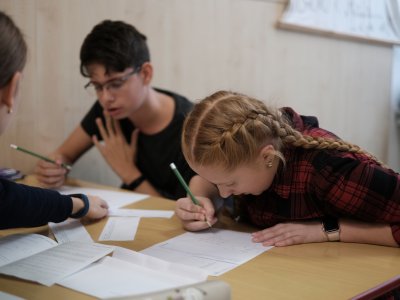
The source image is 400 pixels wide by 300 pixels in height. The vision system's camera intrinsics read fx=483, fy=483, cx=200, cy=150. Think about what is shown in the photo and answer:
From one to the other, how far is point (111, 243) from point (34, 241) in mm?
183

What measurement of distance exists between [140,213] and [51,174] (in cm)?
50

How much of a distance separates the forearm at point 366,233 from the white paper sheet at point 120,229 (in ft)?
1.73

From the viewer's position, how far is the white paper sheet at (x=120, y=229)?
1.23m

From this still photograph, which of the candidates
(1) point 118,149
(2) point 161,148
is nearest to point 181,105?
(2) point 161,148

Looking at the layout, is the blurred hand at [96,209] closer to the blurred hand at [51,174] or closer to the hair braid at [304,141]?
the blurred hand at [51,174]

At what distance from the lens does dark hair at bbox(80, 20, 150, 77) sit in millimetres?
Answer: 1636

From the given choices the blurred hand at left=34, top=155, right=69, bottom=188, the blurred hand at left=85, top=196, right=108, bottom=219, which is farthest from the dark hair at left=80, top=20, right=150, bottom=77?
the blurred hand at left=85, top=196, right=108, bottom=219

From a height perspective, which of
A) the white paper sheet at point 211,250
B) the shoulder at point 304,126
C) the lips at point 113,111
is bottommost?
the white paper sheet at point 211,250

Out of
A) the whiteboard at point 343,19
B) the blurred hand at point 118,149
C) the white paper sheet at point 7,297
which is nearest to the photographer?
the white paper sheet at point 7,297

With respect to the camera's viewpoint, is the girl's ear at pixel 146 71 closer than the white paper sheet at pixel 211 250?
No

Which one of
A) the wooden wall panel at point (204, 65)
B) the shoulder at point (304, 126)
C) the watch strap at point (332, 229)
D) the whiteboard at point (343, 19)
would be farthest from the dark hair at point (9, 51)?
the whiteboard at point (343, 19)

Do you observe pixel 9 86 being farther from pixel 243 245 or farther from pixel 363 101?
→ pixel 363 101

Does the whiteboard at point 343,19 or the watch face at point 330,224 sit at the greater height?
the whiteboard at point 343,19

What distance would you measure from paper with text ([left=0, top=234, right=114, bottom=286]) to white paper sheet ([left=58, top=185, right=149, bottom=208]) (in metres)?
0.44
